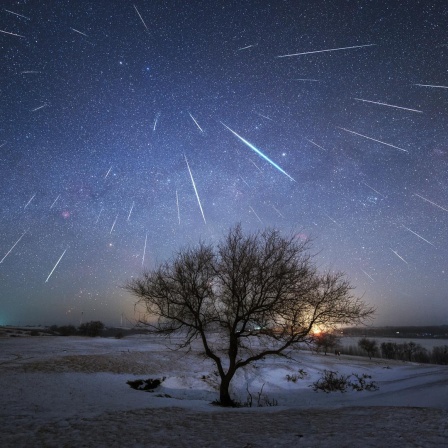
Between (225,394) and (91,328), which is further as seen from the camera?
(91,328)

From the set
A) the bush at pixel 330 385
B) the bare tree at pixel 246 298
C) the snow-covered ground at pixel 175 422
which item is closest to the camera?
the snow-covered ground at pixel 175 422

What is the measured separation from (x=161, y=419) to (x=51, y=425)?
2.99m

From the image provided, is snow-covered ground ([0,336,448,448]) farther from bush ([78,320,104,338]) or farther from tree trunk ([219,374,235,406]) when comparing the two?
bush ([78,320,104,338])

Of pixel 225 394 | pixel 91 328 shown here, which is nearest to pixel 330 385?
pixel 225 394

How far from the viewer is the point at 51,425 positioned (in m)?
7.57

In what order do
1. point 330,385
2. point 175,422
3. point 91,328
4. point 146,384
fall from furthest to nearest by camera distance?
point 91,328, point 330,385, point 146,384, point 175,422

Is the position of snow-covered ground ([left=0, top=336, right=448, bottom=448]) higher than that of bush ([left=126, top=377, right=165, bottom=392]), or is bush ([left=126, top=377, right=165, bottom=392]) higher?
snow-covered ground ([left=0, top=336, right=448, bottom=448])

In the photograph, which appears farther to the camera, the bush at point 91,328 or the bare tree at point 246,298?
the bush at point 91,328

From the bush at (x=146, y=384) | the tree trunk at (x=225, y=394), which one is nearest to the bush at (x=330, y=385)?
the bush at (x=146, y=384)

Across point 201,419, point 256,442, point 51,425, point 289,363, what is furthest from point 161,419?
point 289,363

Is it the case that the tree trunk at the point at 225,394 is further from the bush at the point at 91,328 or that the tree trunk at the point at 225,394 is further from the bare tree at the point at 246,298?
the bush at the point at 91,328

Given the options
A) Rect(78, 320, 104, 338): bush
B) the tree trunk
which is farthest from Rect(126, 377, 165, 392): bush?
Rect(78, 320, 104, 338): bush

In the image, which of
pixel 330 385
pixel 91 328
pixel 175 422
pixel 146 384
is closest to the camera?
pixel 175 422

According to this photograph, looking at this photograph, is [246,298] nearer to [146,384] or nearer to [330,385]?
[146,384]
